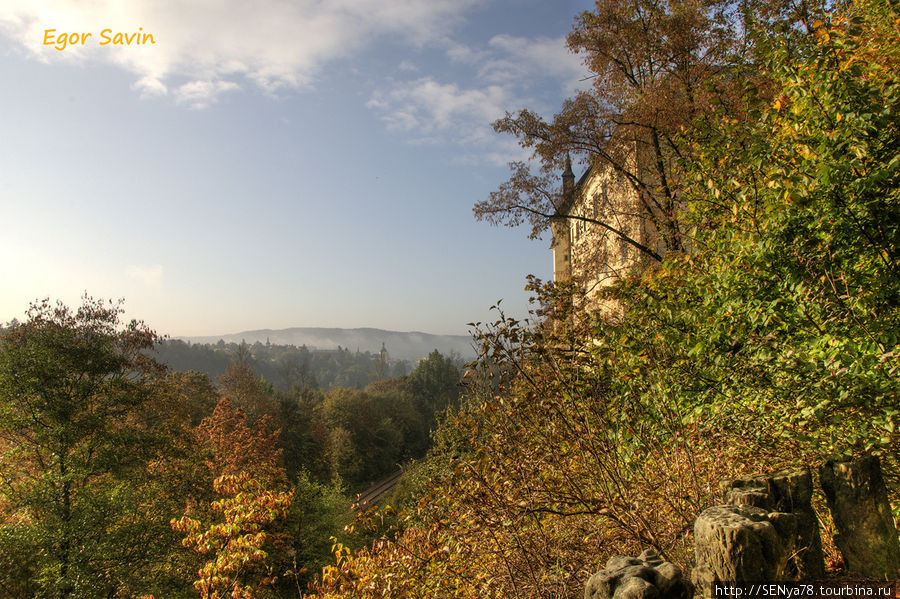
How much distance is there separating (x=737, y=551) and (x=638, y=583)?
64 centimetres

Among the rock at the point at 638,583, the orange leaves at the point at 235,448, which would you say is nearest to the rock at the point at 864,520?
the rock at the point at 638,583

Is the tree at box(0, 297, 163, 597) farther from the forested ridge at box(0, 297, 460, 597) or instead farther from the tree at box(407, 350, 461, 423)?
the tree at box(407, 350, 461, 423)

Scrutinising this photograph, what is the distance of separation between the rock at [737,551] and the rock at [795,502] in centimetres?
42

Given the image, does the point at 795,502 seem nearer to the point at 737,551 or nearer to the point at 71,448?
the point at 737,551

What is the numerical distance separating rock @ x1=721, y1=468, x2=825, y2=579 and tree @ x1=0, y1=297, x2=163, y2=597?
16.5 m

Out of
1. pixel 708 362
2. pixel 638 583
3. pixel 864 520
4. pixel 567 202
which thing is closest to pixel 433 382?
pixel 567 202

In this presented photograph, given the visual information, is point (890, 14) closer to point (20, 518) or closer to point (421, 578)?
point (421, 578)

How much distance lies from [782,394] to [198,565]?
21619 mm

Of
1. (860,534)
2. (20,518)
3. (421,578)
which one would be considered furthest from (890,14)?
(20,518)

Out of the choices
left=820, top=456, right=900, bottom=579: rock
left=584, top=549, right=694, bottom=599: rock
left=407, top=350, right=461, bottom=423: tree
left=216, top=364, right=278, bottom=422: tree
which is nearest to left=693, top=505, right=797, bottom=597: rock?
left=584, top=549, right=694, bottom=599: rock

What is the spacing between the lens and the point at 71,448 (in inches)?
655

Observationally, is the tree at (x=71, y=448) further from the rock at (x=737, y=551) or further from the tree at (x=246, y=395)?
the tree at (x=246, y=395)

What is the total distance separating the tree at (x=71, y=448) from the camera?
44.7ft

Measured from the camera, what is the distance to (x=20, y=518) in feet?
46.4
